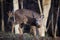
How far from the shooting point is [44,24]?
4.93ft

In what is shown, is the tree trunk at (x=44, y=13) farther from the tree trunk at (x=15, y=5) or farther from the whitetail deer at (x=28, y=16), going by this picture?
the tree trunk at (x=15, y=5)

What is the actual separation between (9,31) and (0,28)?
92 mm

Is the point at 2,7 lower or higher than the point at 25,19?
higher

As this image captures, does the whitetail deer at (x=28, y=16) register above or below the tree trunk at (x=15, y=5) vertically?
below

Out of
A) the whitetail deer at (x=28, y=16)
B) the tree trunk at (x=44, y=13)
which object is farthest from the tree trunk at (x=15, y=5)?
the tree trunk at (x=44, y=13)

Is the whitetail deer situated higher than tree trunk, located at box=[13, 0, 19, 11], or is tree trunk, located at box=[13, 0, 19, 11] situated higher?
tree trunk, located at box=[13, 0, 19, 11]

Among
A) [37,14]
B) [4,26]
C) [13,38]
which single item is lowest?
[13,38]

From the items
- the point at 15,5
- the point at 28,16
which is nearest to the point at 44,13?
the point at 28,16

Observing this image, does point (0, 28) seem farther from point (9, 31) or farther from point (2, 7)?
point (2, 7)

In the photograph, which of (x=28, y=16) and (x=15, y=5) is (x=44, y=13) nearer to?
(x=28, y=16)

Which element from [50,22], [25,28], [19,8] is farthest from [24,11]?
[50,22]

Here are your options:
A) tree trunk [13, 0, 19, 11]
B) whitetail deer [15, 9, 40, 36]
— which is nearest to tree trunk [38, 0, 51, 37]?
whitetail deer [15, 9, 40, 36]

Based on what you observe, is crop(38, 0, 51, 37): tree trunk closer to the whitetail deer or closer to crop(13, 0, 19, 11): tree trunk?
the whitetail deer

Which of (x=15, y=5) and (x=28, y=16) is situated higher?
(x=15, y=5)
